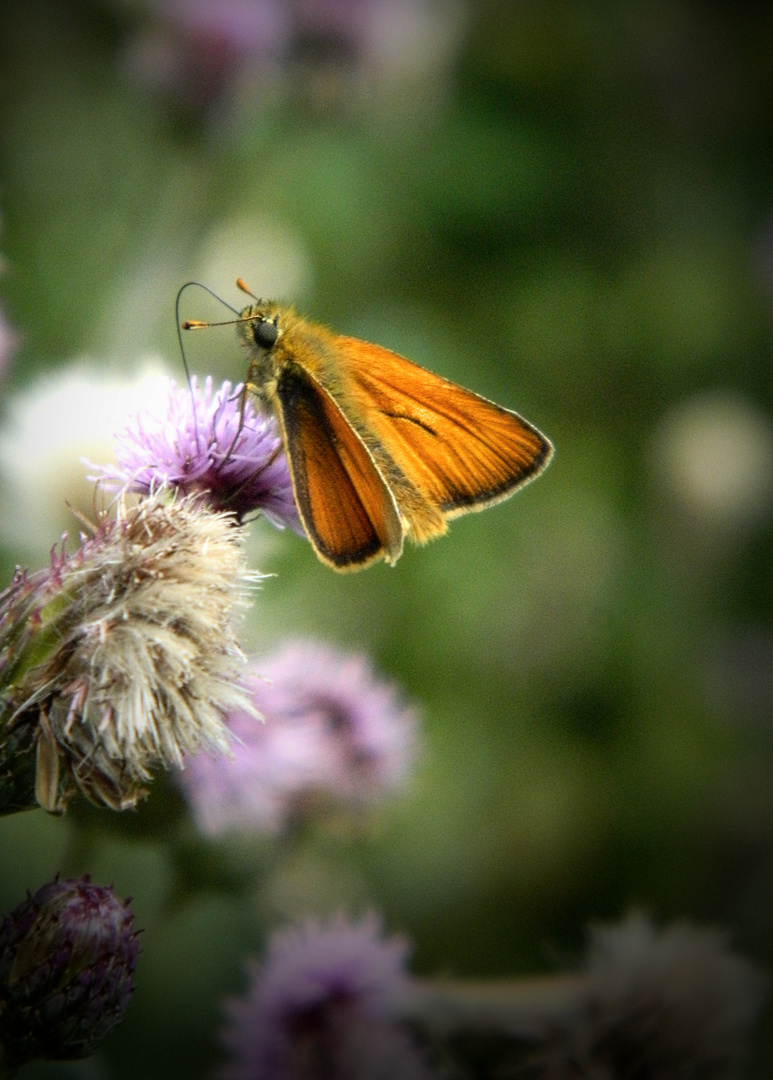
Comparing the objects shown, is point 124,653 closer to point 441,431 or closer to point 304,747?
point 441,431

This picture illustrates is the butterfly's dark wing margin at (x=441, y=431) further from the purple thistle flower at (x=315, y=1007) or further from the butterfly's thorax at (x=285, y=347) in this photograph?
the purple thistle flower at (x=315, y=1007)

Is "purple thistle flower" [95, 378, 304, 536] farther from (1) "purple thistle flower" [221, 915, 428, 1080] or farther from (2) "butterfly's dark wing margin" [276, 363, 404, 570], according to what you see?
(1) "purple thistle flower" [221, 915, 428, 1080]

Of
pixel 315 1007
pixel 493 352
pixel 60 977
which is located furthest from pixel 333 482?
pixel 493 352

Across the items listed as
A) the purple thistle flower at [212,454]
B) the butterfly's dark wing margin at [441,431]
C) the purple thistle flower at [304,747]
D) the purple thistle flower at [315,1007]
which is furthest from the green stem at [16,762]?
the purple thistle flower at [315,1007]

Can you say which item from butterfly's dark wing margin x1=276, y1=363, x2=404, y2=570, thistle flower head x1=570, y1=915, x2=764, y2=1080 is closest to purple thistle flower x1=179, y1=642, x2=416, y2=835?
butterfly's dark wing margin x1=276, y1=363, x2=404, y2=570

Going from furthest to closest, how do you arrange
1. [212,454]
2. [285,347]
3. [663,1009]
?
[663,1009], [285,347], [212,454]

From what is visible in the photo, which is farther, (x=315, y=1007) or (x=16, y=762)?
(x=315, y=1007)

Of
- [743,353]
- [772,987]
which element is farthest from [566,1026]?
[743,353]

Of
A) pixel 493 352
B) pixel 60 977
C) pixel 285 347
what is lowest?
pixel 60 977
